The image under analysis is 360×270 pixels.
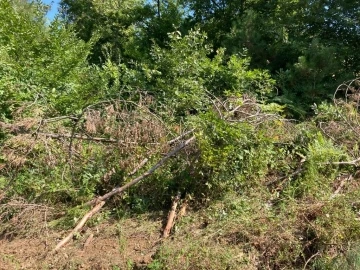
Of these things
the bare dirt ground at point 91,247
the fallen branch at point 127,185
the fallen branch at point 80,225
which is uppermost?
the fallen branch at point 127,185

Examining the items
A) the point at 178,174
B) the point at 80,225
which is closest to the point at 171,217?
the point at 178,174

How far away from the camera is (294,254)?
3754mm

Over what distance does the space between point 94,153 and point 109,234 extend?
1.15 meters

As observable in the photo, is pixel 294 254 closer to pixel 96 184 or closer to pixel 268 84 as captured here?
pixel 96 184

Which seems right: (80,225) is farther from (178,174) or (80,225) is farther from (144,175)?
(178,174)

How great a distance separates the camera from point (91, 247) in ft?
13.5

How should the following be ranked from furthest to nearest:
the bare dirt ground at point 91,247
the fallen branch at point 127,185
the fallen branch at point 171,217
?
the fallen branch at point 127,185, the fallen branch at point 171,217, the bare dirt ground at point 91,247

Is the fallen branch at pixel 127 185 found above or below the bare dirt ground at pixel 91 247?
above

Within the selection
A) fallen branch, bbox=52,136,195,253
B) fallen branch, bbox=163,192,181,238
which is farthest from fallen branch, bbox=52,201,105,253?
fallen branch, bbox=163,192,181,238

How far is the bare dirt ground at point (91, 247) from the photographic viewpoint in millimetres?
3840

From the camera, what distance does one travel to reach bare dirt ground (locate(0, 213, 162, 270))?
3.84 meters

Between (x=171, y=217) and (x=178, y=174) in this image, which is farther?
(x=178, y=174)

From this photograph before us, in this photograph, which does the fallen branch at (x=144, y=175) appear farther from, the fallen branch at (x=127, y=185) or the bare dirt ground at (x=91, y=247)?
the bare dirt ground at (x=91, y=247)

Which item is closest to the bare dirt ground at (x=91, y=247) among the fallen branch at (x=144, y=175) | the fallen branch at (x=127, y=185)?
the fallen branch at (x=127, y=185)
